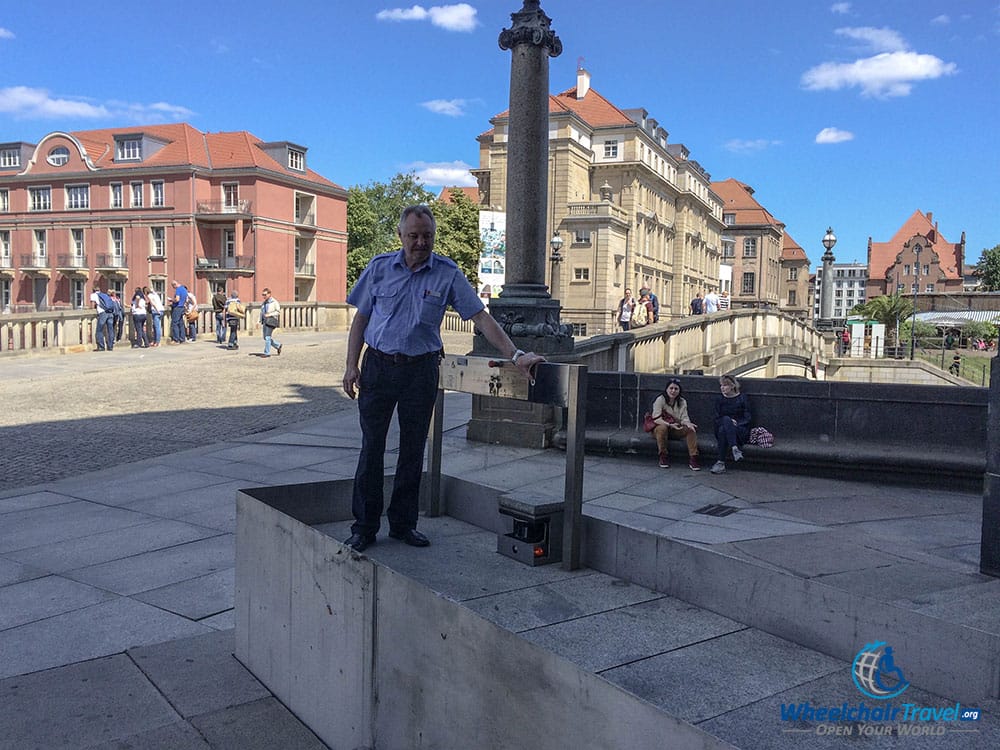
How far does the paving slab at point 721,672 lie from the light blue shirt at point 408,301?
1.69m

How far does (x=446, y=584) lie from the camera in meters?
3.06

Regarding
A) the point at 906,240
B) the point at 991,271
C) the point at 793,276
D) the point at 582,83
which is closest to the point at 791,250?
the point at 793,276

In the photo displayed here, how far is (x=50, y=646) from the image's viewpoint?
4133 millimetres

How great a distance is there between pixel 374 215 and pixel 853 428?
69.7 meters

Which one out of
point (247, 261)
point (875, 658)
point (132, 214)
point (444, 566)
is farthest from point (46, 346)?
point (132, 214)

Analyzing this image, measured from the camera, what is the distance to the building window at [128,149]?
5728 centimetres

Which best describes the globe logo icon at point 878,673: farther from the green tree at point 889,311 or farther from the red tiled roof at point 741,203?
the red tiled roof at point 741,203

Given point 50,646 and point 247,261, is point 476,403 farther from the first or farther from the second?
point 247,261

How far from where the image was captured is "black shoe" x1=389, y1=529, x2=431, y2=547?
363cm

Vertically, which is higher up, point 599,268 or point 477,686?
point 599,268

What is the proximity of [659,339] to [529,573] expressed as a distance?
1369 cm

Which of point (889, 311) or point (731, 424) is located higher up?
point (889, 311)

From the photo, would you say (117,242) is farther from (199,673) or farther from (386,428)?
(386,428)

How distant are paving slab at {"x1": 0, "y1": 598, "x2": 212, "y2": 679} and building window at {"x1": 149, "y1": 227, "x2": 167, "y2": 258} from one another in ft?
184
